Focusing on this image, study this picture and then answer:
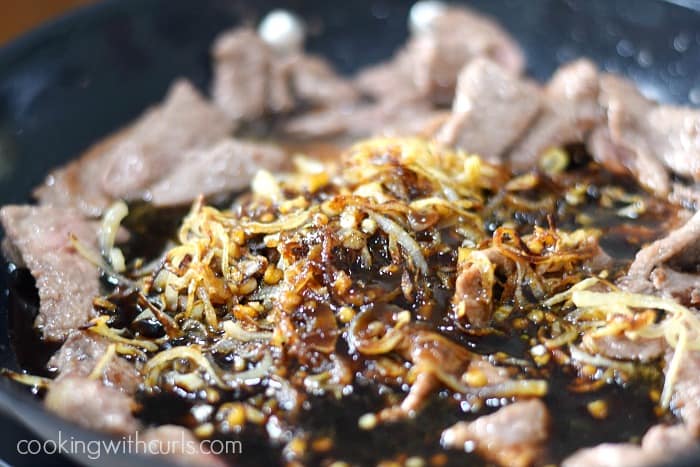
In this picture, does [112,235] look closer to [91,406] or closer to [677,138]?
[91,406]

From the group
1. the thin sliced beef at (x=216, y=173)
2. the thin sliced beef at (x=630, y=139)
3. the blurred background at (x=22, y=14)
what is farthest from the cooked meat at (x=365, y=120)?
the blurred background at (x=22, y=14)

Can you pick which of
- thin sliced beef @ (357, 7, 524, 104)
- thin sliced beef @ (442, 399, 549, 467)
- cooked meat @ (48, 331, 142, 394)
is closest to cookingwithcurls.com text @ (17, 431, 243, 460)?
cooked meat @ (48, 331, 142, 394)

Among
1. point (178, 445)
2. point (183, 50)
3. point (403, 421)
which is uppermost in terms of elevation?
point (183, 50)

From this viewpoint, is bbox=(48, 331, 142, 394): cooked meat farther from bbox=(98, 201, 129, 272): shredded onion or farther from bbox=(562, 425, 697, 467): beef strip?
bbox=(562, 425, 697, 467): beef strip

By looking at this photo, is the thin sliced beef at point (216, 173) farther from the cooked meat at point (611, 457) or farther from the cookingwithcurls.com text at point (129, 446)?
the cooked meat at point (611, 457)

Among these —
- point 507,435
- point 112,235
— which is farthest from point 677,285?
point 112,235

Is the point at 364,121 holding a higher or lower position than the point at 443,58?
lower
